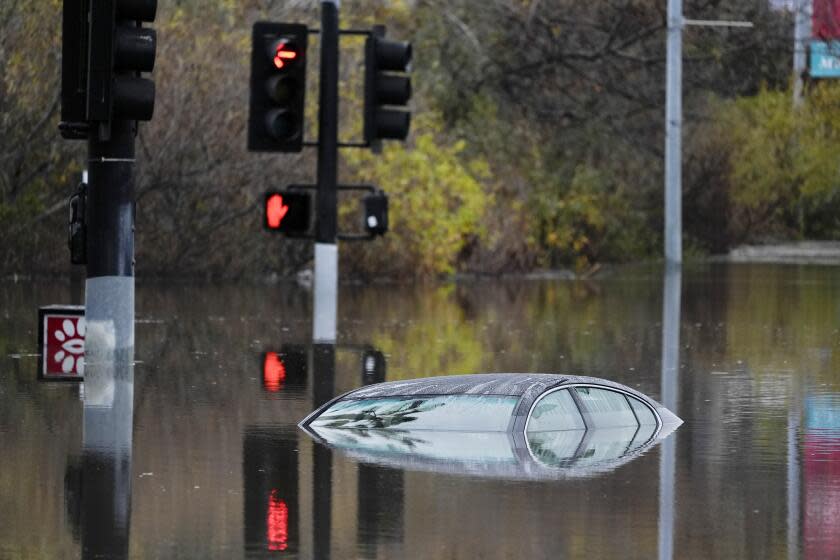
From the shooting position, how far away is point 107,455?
14000 millimetres

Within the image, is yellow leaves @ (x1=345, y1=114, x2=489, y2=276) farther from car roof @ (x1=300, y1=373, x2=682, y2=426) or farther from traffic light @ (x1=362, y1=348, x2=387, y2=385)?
car roof @ (x1=300, y1=373, x2=682, y2=426)

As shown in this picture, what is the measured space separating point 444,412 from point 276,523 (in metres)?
3.84

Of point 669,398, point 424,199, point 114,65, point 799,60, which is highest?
point 799,60

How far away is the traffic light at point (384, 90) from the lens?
2397cm

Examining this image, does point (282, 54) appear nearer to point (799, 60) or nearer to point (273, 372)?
point (273, 372)

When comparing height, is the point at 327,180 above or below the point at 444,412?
above

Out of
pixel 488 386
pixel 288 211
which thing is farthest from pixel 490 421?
pixel 288 211

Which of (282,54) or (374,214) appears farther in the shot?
(374,214)

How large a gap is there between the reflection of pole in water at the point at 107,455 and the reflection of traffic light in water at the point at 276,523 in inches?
28.0

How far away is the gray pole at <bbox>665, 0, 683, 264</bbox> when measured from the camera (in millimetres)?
50438

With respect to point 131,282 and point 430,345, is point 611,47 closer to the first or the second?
point 430,345

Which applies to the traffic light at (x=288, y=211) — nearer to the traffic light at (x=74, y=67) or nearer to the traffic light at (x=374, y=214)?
the traffic light at (x=374, y=214)

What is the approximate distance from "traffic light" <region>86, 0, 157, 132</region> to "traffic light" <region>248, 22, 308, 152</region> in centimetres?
560

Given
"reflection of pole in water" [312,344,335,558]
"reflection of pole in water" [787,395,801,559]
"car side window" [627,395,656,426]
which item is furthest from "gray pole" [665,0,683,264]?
"car side window" [627,395,656,426]
